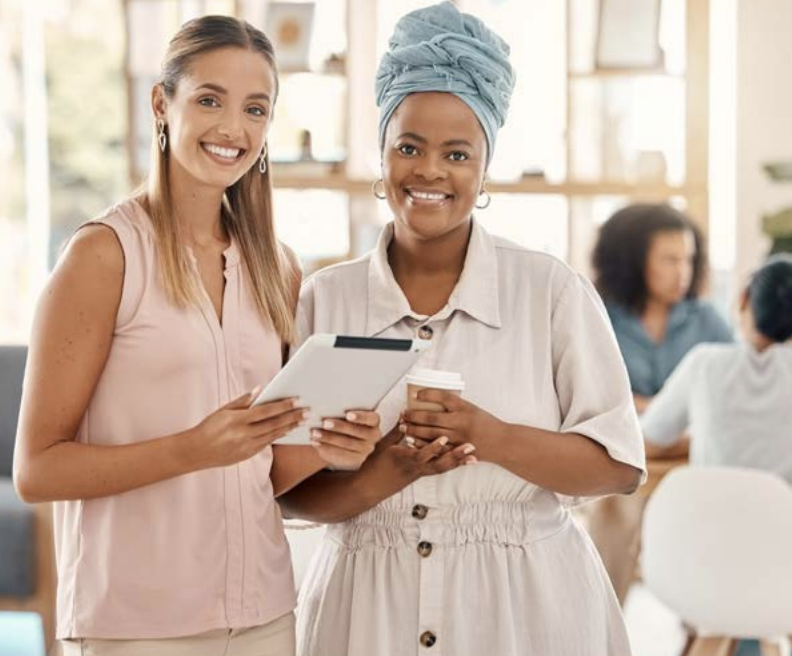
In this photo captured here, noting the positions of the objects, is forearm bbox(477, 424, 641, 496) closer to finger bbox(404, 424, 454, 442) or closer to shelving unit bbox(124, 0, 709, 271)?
finger bbox(404, 424, 454, 442)

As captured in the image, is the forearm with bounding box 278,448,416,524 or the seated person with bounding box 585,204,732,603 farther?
the seated person with bounding box 585,204,732,603

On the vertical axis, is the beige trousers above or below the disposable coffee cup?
below

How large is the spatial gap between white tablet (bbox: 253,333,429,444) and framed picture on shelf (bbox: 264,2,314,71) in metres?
4.83

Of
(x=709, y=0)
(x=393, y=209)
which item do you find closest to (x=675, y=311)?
(x=709, y=0)

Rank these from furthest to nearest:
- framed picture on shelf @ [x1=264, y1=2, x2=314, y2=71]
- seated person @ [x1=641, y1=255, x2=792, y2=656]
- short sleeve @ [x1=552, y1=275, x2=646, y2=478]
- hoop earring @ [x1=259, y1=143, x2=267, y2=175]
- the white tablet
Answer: framed picture on shelf @ [x1=264, y1=2, x2=314, y2=71]
seated person @ [x1=641, y1=255, x2=792, y2=656]
hoop earring @ [x1=259, y1=143, x2=267, y2=175]
short sleeve @ [x1=552, y1=275, x2=646, y2=478]
the white tablet

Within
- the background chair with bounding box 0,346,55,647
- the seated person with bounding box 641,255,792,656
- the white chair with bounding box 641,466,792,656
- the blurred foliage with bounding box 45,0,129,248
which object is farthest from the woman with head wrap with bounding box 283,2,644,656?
the blurred foliage with bounding box 45,0,129,248

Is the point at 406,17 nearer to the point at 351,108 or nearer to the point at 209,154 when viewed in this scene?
the point at 209,154

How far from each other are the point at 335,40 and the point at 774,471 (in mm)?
3303

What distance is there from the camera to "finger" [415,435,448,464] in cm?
184

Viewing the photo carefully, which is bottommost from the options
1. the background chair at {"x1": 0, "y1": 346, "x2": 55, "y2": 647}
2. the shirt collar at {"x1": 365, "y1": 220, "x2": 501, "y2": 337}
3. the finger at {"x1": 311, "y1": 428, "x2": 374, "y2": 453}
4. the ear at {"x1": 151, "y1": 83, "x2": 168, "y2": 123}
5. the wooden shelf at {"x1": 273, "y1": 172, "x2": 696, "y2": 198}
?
the background chair at {"x1": 0, "y1": 346, "x2": 55, "y2": 647}

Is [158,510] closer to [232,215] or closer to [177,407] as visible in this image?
[177,407]

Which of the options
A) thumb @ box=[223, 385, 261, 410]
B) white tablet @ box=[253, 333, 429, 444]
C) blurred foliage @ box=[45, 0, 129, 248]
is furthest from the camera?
blurred foliage @ box=[45, 0, 129, 248]

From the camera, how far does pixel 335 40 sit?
6.49 metres

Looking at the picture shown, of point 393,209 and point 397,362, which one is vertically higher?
point 393,209
